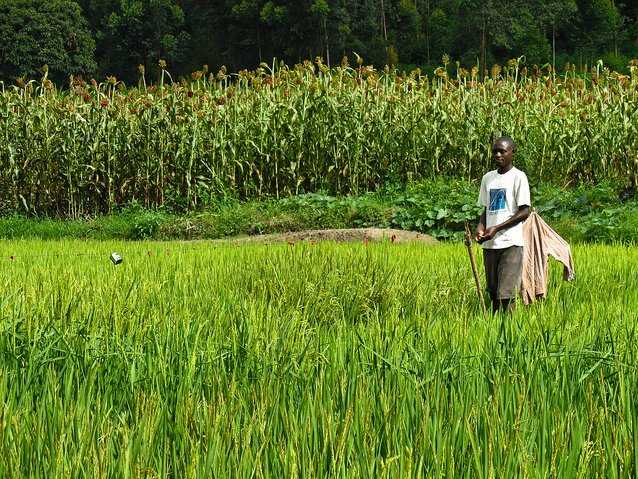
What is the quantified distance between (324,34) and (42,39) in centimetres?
2052

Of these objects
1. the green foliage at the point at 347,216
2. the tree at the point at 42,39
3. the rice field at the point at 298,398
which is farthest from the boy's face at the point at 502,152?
the tree at the point at 42,39

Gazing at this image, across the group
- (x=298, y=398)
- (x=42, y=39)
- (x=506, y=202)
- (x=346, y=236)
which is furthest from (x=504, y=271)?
(x=42, y=39)

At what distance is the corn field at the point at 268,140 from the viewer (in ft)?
44.8

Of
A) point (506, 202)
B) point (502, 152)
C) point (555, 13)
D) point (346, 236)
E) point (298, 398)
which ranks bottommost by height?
point (346, 236)

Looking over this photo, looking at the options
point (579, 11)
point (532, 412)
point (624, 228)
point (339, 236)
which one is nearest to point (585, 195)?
point (624, 228)

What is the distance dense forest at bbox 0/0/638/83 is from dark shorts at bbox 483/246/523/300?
35.4 meters

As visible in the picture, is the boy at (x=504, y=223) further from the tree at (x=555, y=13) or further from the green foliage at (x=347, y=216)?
the tree at (x=555, y=13)

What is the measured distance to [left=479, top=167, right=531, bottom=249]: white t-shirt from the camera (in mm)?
4984

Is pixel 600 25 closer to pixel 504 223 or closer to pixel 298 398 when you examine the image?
pixel 504 223

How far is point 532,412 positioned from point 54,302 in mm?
2433

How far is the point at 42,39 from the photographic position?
55625 millimetres

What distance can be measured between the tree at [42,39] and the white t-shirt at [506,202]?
51.5 metres

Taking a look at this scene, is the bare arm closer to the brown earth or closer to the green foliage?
the brown earth

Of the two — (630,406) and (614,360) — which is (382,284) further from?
(630,406)
